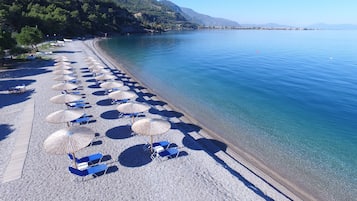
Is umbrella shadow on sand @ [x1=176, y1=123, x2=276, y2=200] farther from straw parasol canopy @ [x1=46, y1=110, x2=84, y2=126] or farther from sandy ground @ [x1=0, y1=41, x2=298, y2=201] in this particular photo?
straw parasol canopy @ [x1=46, y1=110, x2=84, y2=126]

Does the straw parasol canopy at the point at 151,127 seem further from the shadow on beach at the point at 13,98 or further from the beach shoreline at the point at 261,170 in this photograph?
the shadow on beach at the point at 13,98

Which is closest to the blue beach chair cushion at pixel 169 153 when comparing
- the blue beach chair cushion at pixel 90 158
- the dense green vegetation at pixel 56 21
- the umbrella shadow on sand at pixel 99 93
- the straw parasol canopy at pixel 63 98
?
the blue beach chair cushion at pixel 90 158

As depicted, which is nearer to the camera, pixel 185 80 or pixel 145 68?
pixel 185 80

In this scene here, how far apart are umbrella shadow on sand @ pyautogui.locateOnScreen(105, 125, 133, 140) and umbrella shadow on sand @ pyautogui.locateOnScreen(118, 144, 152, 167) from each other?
1.55 metres

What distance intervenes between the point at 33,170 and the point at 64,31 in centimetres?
9310

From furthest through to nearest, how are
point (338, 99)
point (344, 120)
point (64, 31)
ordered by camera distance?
point (64, 31) < point (338, 99) < point (344, 120)

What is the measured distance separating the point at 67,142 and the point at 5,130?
7806 millimetres

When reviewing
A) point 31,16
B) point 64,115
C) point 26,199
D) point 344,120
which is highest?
point 31,16

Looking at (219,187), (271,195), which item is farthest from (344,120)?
(219,187)

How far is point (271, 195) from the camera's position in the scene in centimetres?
1070

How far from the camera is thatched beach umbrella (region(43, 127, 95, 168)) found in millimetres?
10062

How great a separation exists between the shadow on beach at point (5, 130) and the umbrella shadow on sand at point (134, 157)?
307 inches

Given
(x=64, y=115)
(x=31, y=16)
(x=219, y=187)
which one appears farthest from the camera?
(x=31, y=16)

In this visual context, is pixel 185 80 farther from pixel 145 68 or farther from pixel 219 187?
pixel 219 187
